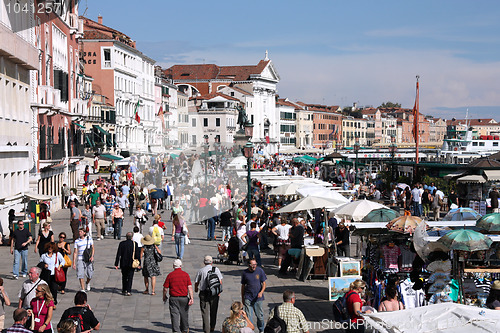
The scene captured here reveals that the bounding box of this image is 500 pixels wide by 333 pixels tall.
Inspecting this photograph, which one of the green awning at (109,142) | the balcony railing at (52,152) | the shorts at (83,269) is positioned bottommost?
the shorts at (83,269)

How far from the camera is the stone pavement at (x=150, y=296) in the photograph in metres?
13.2

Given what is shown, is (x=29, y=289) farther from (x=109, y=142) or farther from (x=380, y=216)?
(x=109, y=142)

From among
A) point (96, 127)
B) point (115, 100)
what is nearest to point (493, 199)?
point (96, 127)

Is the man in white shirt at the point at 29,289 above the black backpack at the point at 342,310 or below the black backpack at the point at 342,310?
above

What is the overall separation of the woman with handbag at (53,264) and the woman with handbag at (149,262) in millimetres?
1879

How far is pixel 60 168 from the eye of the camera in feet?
124

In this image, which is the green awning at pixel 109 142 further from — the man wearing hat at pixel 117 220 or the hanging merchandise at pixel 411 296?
the hanging merchandise at pixel 411 296

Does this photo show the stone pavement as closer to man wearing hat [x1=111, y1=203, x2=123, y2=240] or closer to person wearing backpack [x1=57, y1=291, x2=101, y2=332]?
man wearing hat [x1=111, y1=203, x2=123, y2=240]

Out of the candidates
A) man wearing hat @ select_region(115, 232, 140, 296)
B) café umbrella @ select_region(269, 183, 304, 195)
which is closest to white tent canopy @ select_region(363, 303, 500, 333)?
man wearing hat @ select_region(115, 232, 140, 296)

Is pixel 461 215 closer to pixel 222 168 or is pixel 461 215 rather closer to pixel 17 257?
pixel 17 257

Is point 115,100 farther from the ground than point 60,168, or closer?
farther from the ground

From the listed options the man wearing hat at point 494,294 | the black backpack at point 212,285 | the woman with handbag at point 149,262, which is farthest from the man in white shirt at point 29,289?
the man wearing hat at point 494,294

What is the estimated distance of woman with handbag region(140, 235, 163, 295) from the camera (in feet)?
51.1

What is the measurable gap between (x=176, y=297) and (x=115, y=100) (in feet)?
226
